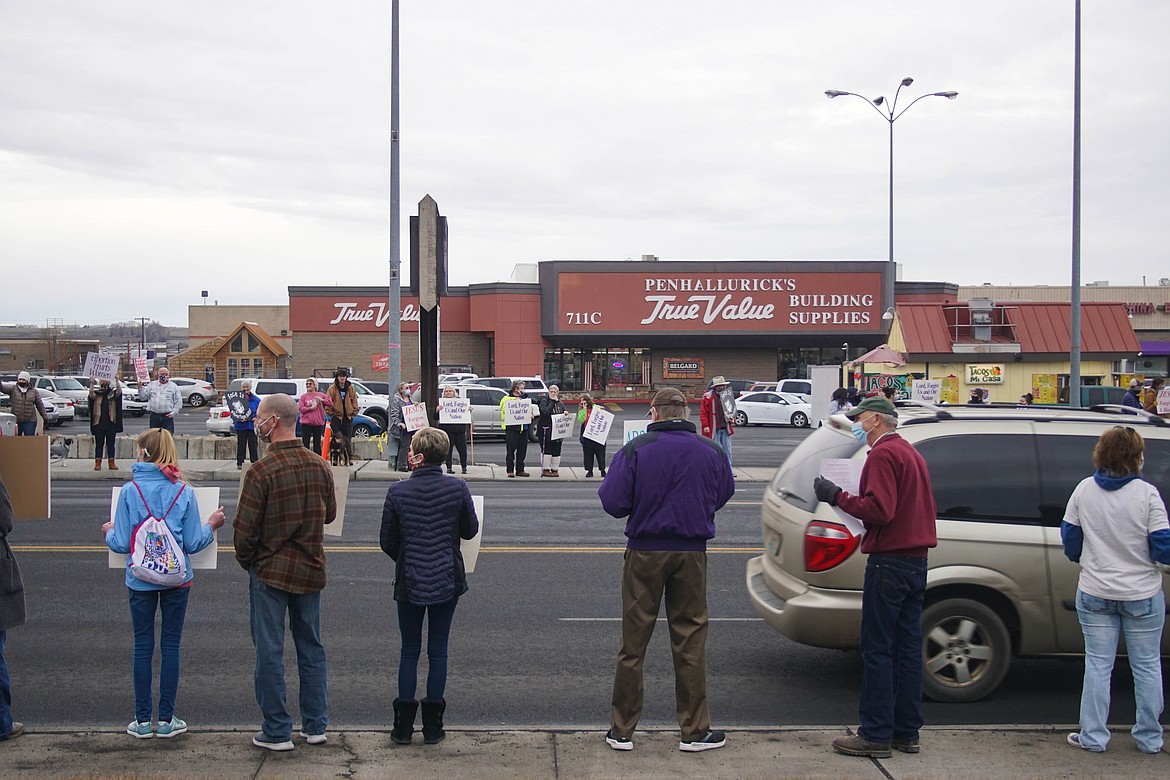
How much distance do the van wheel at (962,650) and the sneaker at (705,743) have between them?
66.2 inches

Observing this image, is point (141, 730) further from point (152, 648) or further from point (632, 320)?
point (632, 320)

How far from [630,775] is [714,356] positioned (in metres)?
47.7

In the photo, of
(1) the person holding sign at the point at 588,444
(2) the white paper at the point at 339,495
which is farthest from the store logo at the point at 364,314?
(2) the white paper at the point at 339,495

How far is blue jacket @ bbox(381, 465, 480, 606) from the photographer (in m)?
5.59

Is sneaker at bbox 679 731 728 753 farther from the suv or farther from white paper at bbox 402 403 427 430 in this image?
white paper at bbox 402 403 427 430

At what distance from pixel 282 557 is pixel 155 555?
2.43 feet

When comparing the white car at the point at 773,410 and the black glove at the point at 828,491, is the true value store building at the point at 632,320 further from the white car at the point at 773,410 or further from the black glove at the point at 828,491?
the black glove at the point at 828,491

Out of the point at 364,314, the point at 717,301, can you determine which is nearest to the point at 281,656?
the point at 717,301

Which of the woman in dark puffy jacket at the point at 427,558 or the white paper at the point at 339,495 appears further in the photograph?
the white paper at the point at 339,495

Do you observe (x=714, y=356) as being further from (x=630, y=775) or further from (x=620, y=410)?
(x=630, y=775)

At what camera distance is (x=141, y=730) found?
5.79m

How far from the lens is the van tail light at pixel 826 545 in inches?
264

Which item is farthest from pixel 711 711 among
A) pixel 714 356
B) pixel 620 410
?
pixel 714 356

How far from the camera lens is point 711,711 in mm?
6656
